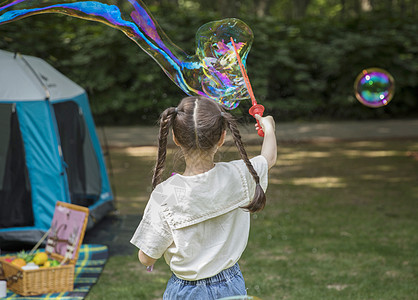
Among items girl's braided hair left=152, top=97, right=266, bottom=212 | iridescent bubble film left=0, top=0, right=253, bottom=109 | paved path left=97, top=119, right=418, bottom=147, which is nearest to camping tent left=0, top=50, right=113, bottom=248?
iridescent bubble film left=0, top=0, right=253, bottom=109

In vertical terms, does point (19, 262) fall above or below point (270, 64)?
above

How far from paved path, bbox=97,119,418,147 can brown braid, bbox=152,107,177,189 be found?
9.40 meters

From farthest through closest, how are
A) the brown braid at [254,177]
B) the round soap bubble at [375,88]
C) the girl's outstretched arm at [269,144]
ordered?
the round soap bubble at [375,88] → the girl's outstretched arm at [269,144] → the brown braid at [254,177]

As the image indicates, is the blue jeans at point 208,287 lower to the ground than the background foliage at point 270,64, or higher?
higher

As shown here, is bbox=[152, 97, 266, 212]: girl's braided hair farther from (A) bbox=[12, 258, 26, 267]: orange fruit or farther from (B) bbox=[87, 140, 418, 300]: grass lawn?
(A) bbox=[12, 258, 26, 267]: orange fruit

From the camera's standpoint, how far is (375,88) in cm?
445

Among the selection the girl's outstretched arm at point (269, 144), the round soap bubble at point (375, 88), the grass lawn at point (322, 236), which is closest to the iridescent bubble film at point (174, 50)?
the grass lawn at point (322, 236)

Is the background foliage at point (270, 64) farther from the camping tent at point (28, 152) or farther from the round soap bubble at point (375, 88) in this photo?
the round soap bubble at point (375, 88)

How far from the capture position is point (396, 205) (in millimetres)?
6449

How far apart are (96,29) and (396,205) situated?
425 inches

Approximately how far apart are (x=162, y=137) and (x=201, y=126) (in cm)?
15

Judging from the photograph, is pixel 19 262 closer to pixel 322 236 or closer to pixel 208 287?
pixel 208 287

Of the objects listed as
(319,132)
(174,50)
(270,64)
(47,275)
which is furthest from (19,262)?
(270,64)

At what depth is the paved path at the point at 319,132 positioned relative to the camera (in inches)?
495
